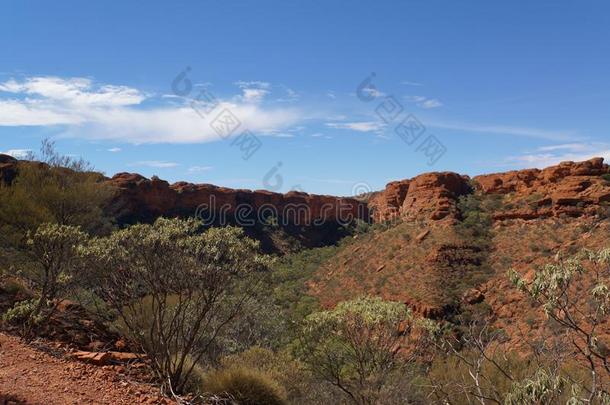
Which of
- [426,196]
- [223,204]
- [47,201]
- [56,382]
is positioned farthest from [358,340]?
[223,204]

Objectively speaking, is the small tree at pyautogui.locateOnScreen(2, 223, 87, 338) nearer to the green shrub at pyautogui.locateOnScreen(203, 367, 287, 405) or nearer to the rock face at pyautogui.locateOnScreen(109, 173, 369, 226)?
the green shrub at pyautogui.locateOnScreen(203, 367, 287, 405)

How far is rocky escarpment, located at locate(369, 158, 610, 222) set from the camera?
102 feet

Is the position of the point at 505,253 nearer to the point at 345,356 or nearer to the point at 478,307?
the point at 478,307

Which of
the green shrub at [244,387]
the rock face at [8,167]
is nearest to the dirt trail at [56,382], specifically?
the green shrub at [244,387]

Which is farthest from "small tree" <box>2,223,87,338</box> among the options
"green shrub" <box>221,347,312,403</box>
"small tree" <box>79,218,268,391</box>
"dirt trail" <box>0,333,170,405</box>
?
"green shrub" <box>221,347,312,403</box>

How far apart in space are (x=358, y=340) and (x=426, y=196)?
31.8 m

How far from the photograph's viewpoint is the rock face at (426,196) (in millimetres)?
38219

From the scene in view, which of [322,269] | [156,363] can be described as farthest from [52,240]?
[322,269]

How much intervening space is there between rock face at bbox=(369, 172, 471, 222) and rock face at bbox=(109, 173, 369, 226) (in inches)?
629

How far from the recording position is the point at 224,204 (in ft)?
200

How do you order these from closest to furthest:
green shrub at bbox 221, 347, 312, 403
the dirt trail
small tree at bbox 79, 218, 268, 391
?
the dirt trail → small tree at bbox 79, 218, 268, 391 → green shrub at bbox 221, 347, 312, 403

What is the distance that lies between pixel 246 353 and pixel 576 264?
30.9 ft

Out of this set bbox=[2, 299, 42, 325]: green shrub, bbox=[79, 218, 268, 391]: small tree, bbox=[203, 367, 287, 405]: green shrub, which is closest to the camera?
bbox=[203, 367, 287, 405]: green shrub

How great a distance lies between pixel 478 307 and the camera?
24453mm
